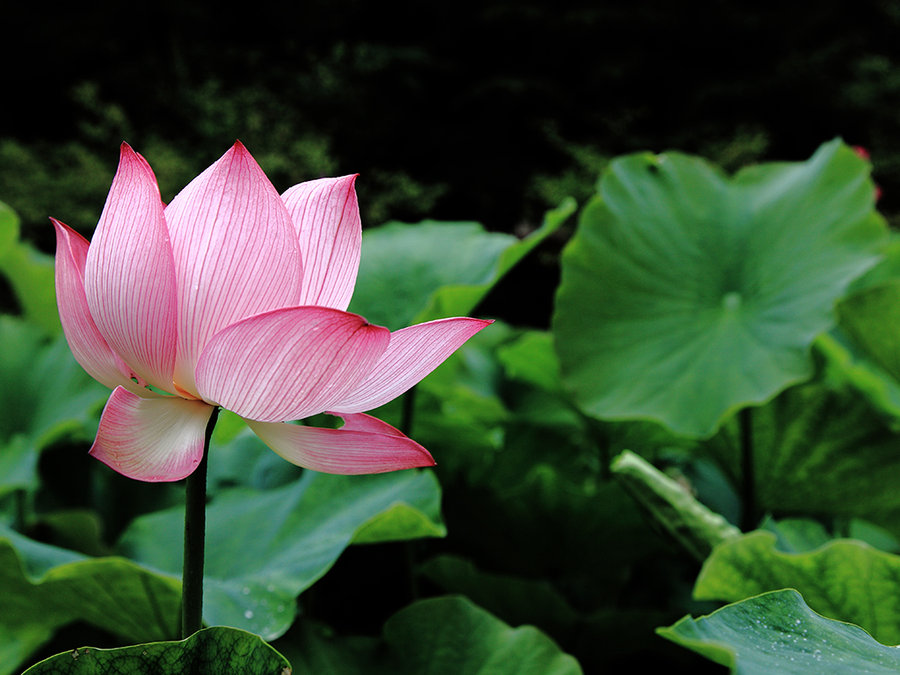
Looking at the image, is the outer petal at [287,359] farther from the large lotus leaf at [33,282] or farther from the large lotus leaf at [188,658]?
the large lotus leaf at [33,282]

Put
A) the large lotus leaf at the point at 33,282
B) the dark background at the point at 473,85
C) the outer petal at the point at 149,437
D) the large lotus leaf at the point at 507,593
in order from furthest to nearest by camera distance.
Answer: the dark background at the point at 473,85 < the large lotus leaf at the point at 33,282 < the large lotus leaf at the point at 507,593 < the outer petal at the point at 149,437

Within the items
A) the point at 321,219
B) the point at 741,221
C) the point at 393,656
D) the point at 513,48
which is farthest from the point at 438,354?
the point at 513,48

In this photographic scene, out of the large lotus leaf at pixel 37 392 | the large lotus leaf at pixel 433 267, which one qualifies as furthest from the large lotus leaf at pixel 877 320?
the large lotus leaf at pixel 37 392

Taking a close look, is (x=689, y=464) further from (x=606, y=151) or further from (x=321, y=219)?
(x=606, y=151)

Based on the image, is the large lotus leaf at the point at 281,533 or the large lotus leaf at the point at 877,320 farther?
the large lotus leaf at the point at 877,320

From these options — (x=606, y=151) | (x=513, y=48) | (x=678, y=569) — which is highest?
(x=513, y=48)

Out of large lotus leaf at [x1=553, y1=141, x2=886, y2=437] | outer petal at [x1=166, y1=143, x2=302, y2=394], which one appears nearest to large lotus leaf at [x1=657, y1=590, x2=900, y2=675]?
outer petal at [x1=166, y1=143, x2=302, y2=394]
